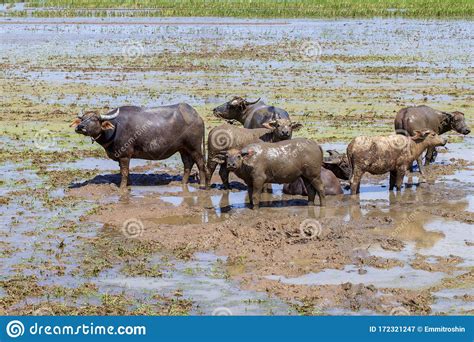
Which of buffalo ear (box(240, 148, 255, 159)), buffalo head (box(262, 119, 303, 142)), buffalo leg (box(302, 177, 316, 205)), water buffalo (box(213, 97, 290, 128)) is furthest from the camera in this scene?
water buffalo (box(213, 97, 290, 128))

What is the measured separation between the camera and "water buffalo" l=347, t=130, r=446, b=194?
14836 millimetres

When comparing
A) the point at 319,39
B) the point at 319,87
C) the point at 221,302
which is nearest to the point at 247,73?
the point at 319,87

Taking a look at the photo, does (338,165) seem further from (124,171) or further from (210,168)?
(124,171)

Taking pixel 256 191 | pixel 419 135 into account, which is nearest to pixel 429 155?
pixel 419 135

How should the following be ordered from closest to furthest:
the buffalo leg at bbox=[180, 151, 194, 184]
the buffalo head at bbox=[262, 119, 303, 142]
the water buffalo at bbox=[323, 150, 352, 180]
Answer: the buffalo head at bbox=[262, 119, 303, 142] < the water buffalo at bbox=[323, 150, 352, 180] < the buffalo leg at bbox=[180, 151, 194, 184]

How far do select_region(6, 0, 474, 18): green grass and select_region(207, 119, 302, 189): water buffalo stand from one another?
135 ft

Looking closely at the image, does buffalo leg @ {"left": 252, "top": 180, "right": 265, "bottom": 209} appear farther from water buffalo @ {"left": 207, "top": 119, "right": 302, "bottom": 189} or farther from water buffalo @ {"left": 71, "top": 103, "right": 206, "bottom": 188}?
water buffalo @ {"left": 71, "top": 103, "right": 206, "bottom": 188}

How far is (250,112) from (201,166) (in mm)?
2297

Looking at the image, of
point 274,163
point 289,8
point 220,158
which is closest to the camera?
point 274,163

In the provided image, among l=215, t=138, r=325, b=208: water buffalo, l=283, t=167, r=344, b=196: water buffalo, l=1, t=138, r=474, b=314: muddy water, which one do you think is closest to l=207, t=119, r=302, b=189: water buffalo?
l=1, t=138, r=474, b=314: muddy water

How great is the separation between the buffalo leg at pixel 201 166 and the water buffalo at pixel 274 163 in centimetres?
172

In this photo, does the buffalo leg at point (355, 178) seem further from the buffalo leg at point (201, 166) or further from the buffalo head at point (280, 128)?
the buffalo leg at point (201, 166)

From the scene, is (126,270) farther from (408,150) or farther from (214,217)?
(408,150)

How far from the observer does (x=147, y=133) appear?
15.5m
